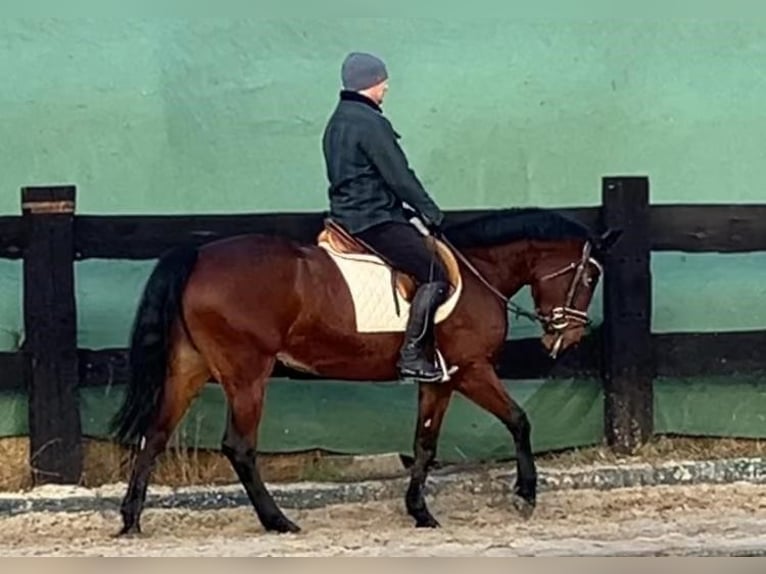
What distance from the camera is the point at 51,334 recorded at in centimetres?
743

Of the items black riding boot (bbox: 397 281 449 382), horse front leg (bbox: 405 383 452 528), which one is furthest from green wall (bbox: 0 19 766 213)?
horse front leg (bbox: 405 383 452 528)

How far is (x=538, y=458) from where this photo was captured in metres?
7.74

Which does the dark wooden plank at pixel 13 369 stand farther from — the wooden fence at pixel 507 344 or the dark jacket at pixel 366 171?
the dark jacket at pixel 366 171

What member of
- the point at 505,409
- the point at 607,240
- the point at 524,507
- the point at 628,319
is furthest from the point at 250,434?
the point at 628,319

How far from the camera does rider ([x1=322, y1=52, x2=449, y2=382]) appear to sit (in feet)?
22.3

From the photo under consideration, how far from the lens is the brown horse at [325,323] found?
22.3 ft

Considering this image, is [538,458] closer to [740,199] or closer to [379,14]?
[740,199]

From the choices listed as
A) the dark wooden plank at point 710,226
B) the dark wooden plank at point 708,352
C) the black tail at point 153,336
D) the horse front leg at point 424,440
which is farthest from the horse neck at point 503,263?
the black tail at point 153,336

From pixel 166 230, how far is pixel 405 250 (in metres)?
1.15

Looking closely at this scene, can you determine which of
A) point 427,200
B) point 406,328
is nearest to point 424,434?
point 406,328

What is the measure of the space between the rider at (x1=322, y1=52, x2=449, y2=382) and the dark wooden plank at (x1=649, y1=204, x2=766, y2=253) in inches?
48.0

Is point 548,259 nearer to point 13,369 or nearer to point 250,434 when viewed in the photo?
point 250,434

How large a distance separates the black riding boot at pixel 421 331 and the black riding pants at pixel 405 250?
4 cm

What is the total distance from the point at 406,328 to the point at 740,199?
1.70 m
